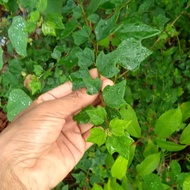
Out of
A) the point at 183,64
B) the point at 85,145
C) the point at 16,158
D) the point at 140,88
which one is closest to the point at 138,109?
the point at 140,88

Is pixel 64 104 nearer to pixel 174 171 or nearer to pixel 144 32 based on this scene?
pixel 144 32

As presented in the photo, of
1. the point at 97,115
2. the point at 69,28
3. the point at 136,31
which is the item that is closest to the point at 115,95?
the point at 97,115

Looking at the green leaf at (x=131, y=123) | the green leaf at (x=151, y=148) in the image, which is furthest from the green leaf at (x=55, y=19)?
the green leaf at (x=151, y=148)

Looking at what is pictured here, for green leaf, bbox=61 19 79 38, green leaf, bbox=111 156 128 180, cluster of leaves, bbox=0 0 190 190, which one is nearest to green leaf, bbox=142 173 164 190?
cluster of leaves, bbox=0 0 190 190

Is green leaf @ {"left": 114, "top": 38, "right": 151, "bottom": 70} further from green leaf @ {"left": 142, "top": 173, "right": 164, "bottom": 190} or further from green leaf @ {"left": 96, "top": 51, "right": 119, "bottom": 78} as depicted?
green leaf @ {"left": 142, "top": 173, "right": 164, "bottom": 190}

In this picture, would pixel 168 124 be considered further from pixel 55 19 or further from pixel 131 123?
pixel 55 19

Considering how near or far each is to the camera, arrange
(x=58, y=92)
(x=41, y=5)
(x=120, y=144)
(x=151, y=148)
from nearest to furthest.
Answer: (x=120, y=144) < (x=41, y=5) < (x=58, y=92) < (x=151, y=148)
